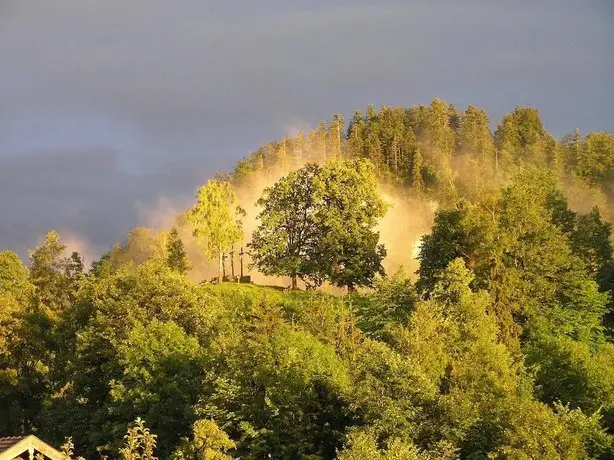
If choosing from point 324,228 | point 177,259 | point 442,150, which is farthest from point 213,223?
point 442,150

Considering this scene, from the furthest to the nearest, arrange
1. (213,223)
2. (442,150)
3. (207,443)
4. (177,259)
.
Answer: (442,150)
(177,259)
(213,223)
(207,443)

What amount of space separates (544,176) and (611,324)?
16.8 meters

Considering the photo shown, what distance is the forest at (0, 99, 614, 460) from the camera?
44.4 meters

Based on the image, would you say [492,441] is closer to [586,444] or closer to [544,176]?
[586,444]

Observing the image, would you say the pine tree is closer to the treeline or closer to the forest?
the forest

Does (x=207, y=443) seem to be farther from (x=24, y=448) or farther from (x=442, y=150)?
(x=442, y=150)

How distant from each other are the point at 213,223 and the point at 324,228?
13.1 m

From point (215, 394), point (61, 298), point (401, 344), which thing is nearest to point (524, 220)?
point (401, 344)

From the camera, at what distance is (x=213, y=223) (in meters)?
101

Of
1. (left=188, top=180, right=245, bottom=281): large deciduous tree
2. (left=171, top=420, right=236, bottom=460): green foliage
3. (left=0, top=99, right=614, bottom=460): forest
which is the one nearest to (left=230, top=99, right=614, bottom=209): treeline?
(left=0, top=99, right=614, bottom=460): forest

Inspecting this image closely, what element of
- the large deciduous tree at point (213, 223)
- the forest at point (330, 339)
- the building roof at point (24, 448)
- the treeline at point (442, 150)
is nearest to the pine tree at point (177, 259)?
the forest at point (330, 339)

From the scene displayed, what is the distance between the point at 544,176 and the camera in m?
88.0

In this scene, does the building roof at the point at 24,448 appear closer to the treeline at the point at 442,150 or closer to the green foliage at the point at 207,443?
the green foliage at the point at 207,443

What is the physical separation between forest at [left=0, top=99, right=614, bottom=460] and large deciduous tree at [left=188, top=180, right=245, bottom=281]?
233 mm
